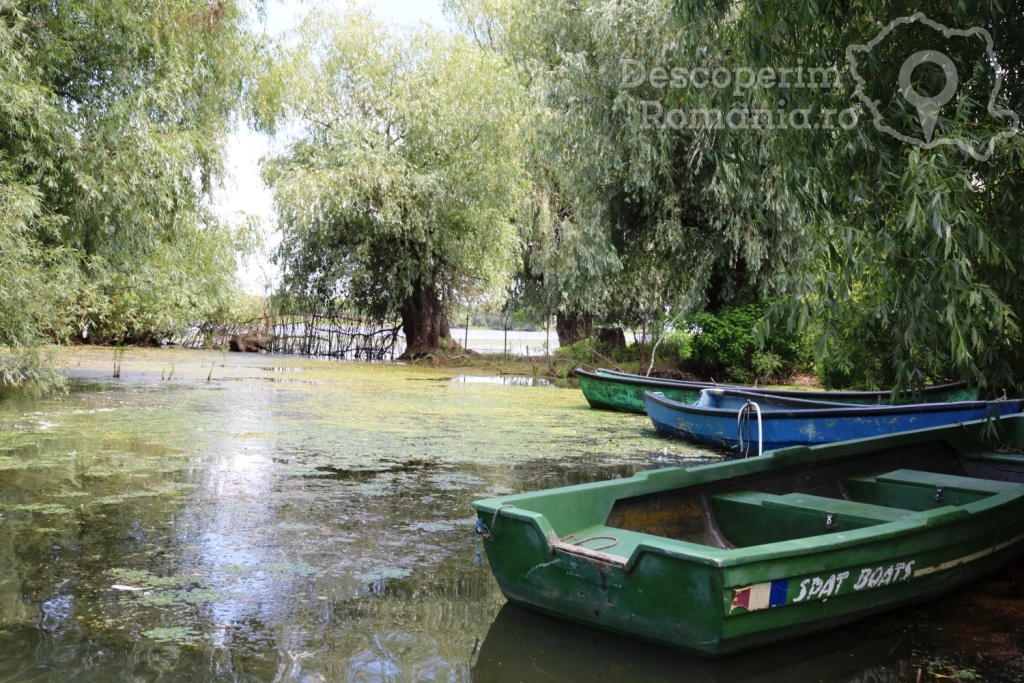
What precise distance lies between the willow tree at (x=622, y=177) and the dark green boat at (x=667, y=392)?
303 centimetres

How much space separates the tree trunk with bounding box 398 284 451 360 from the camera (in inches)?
797

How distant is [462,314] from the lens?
70.2 feet

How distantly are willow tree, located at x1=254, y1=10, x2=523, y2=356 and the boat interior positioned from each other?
1314 centimetres

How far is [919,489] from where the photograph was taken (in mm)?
4922

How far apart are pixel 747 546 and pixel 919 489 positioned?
4.34ft

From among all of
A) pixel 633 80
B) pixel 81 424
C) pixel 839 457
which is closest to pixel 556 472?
pixel 839 457

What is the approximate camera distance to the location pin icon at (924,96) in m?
4.28

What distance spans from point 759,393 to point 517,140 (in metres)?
9.86

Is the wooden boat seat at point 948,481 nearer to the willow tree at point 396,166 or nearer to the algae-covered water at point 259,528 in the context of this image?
the algae-covered water at point 259,528

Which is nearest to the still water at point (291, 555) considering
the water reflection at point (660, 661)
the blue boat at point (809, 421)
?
the water reflection at point (660, 661)

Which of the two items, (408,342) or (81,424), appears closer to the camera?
(81,424)

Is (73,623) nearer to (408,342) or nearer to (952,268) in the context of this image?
(952,268)

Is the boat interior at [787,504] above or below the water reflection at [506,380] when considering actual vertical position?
above

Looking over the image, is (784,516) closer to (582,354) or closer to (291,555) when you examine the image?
A: (291,555)
